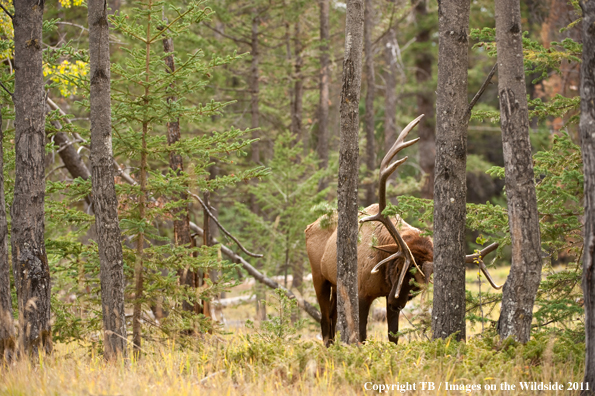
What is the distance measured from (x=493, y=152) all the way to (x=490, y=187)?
2.07 meters

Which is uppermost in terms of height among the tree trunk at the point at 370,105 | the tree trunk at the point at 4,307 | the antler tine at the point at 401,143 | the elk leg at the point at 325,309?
the tree trunk at the point at 370,105

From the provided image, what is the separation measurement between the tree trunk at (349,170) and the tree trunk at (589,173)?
2.71 meters

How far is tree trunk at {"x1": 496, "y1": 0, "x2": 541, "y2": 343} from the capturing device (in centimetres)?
550

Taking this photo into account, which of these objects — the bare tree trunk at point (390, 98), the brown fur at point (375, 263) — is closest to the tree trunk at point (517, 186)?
the brown fur at point (375, 263)

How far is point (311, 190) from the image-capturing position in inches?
519

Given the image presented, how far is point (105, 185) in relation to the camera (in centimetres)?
625

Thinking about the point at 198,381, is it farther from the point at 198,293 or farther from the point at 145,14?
the point at 145,14

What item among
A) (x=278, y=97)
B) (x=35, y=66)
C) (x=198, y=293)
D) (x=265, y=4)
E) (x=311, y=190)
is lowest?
(x=198, y=293)

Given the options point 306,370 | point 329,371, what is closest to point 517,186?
point 329,371

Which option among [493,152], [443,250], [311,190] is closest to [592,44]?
[443,250]

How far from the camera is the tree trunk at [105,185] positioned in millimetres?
6180

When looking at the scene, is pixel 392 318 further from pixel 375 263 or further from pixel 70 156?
pixel 70 156

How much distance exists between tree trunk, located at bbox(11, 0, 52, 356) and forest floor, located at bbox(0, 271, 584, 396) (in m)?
0.54

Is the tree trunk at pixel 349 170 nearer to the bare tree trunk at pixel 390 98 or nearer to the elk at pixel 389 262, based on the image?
the elk at pixel 389 262
